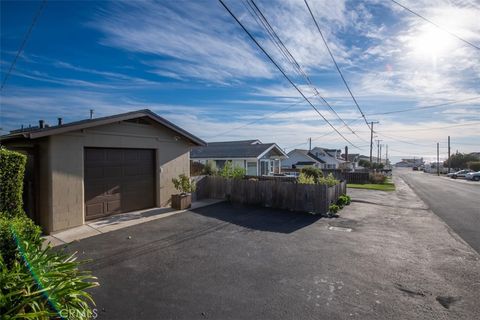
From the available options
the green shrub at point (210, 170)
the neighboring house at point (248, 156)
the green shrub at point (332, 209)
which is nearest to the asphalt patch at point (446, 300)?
the green shrub at point (332, 209)

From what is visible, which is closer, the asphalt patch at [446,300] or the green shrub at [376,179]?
the asphalt patch at [446,300]

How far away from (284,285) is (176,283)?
189cm

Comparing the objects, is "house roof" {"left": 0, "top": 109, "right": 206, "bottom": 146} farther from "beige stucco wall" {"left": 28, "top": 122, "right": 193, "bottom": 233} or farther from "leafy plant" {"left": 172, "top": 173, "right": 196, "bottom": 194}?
"leafy plant" {"left": 172, "top": 173, "right": 196, "bottom": 194}

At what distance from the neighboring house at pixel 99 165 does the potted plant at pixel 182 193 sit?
56 cm

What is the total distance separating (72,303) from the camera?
3.21 m

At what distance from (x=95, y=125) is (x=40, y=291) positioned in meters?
6.75

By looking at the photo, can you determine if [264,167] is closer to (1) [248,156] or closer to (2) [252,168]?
(2) [252,168]

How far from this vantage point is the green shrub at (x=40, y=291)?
2813 mm

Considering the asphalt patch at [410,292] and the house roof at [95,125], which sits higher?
the house roof at [95,125]

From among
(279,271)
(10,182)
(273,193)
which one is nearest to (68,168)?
(10,182)

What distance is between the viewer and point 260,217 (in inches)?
398

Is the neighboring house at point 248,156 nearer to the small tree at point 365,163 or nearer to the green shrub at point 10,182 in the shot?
the green shrub at point 10,182

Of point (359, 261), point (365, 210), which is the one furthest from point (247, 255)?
point (365, 210)

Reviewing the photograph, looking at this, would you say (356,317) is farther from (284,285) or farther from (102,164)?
(102,164)
